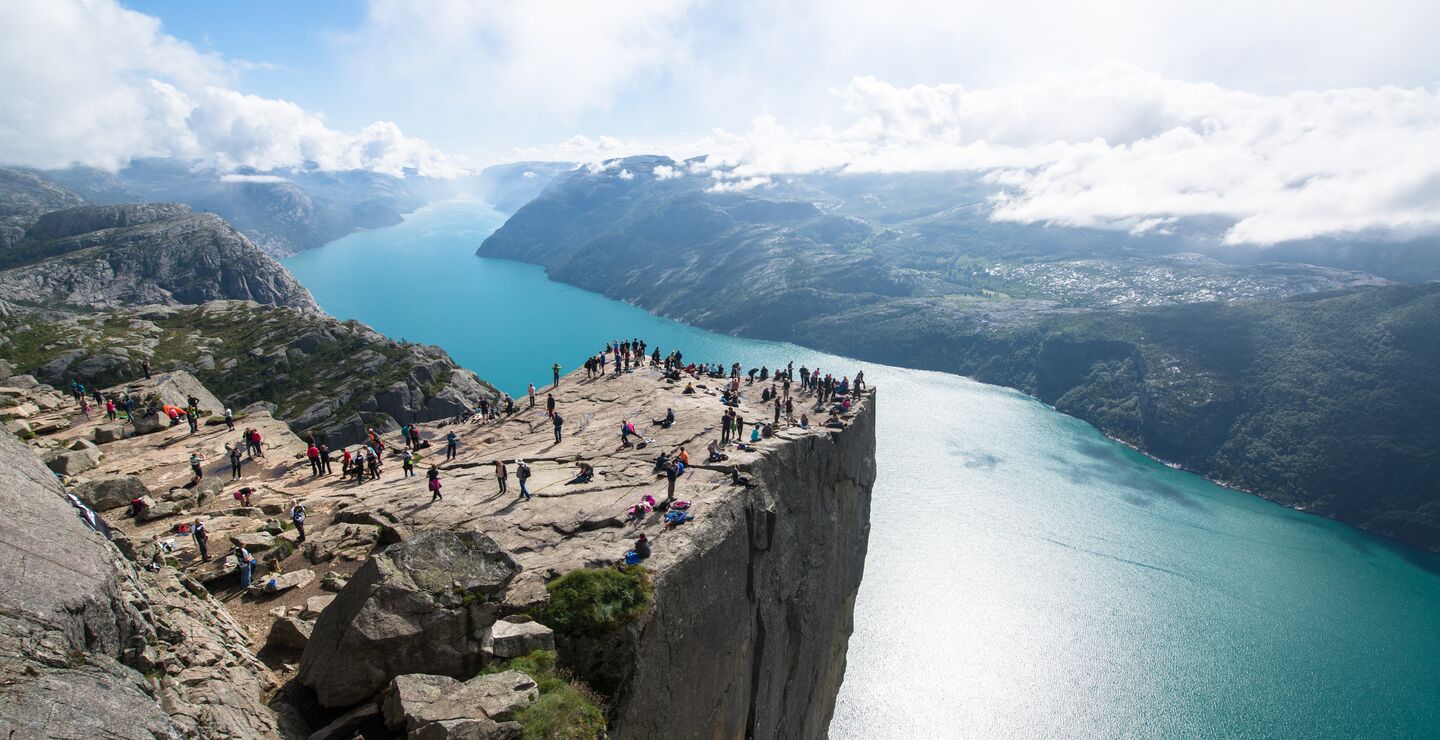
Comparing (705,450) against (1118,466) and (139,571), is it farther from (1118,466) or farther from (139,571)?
(1118,466)

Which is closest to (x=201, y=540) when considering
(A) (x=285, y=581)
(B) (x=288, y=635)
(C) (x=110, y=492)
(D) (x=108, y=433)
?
(A) (x=285, y=581)

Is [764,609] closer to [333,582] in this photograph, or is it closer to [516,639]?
[516,639]

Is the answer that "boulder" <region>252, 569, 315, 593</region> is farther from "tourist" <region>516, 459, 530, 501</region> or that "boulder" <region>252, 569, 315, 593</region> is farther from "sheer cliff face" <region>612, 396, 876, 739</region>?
"sheer cliff face" <region>612, 396, 876, 739</region>

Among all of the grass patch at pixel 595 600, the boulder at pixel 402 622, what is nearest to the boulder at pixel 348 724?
the boulder at pixel 402 622

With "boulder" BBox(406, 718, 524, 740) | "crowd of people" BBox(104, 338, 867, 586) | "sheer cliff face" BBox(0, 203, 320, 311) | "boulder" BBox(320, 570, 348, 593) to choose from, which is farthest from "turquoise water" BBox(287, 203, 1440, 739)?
"sheer cliff face" BBox(0, 203, 320, 311)

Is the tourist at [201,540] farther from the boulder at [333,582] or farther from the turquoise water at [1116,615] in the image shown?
the turquoise water at [1116,615]

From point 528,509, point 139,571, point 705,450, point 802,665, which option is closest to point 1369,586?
point 802,665
